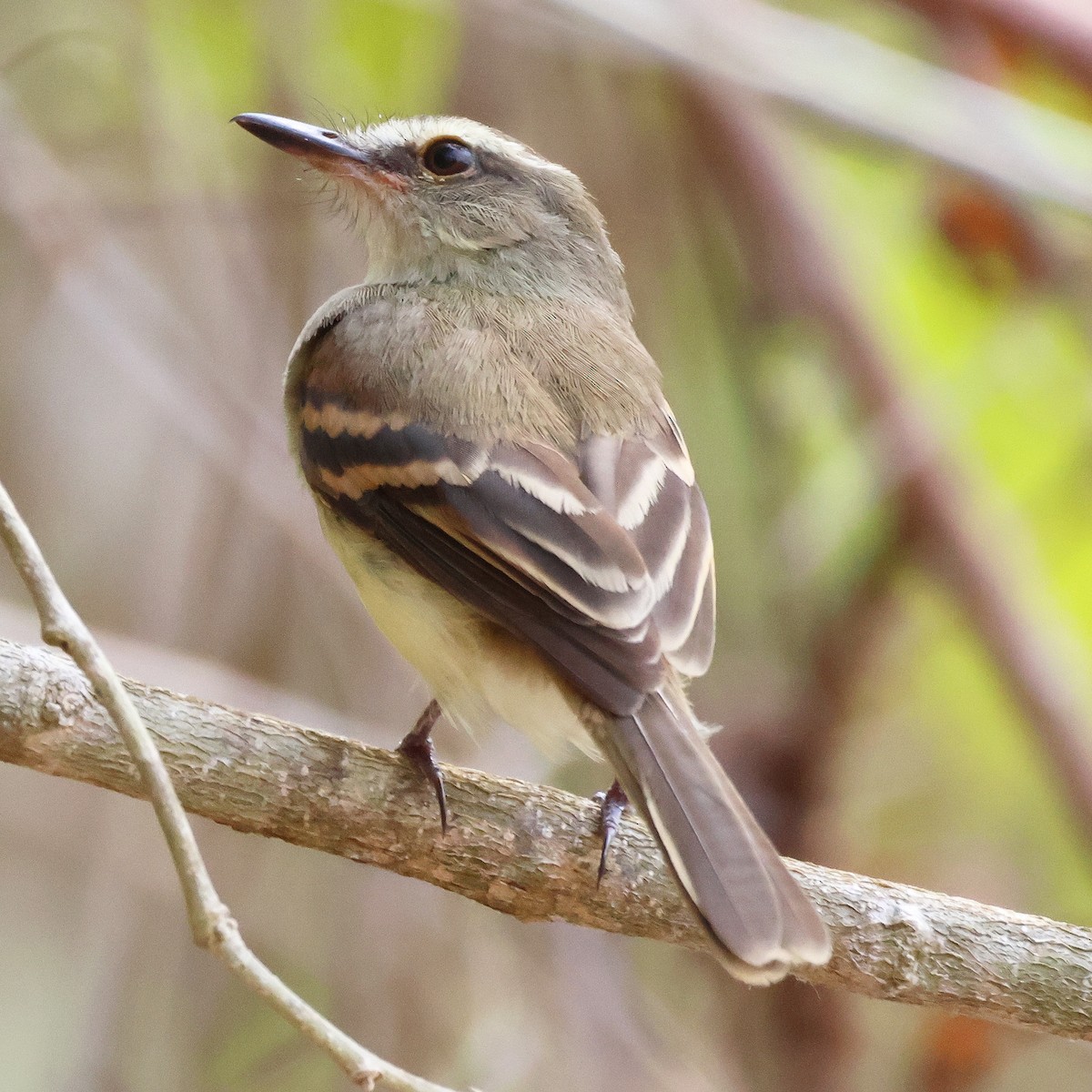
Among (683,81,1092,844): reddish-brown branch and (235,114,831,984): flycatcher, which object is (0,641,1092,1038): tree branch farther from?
(683,81,1092,844): reddish-brown branch

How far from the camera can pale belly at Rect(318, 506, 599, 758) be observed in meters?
2.74

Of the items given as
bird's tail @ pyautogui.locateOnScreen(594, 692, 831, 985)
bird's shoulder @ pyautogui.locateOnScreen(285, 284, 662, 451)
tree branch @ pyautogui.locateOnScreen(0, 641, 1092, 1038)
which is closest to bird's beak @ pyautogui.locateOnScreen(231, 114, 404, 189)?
bird's shoulder @ pyautogui.locateOnScreen(285, 284, 662, 451)

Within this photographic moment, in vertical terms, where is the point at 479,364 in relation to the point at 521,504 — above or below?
above

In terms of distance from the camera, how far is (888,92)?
3.78m

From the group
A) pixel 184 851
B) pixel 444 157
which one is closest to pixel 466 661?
pixel 184 851

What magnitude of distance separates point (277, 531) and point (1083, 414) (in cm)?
232

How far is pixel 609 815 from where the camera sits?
2.61 metres

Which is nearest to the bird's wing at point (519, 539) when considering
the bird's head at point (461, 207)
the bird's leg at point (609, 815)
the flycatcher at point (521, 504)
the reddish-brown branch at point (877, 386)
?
the flycatcher at point (521, 504)

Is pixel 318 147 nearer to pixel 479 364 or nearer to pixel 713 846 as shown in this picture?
pixel 479 364

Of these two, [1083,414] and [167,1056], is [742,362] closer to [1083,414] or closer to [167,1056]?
[1083,414]

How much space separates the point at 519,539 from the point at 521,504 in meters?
0.08

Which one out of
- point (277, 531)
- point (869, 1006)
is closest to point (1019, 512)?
point (869, 1006)

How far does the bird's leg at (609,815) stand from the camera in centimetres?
253

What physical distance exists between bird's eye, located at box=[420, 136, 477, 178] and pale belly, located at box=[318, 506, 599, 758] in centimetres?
111
